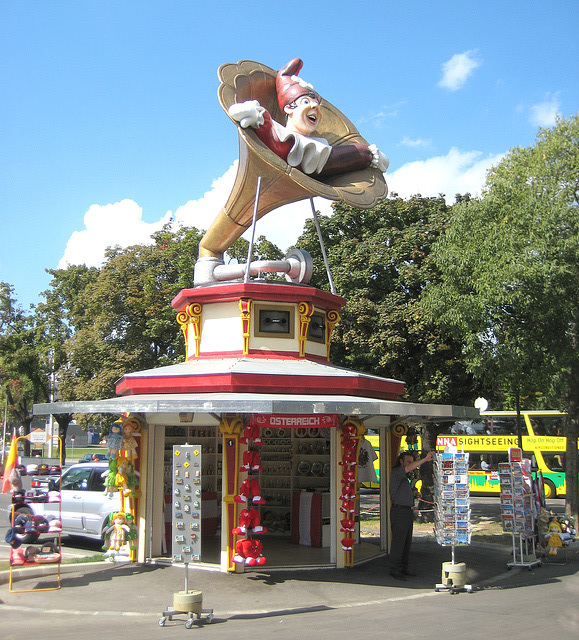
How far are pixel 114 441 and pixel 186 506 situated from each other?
3806 mm

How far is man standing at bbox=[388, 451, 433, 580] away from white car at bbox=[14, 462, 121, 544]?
20.9 feet

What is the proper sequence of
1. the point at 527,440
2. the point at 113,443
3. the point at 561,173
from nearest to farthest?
the point at 113,443 → the point at 561,173 → the point at 527,440

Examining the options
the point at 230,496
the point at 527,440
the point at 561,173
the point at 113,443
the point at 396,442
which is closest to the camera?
the point at 230,496

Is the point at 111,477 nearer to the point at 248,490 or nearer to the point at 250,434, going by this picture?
the point at 248,490

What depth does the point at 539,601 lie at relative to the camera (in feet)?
31.2

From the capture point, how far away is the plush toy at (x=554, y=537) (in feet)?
45.7

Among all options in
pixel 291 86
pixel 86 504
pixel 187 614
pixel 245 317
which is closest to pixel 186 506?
pixel 187 614

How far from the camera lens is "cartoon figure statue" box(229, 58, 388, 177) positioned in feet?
42.8

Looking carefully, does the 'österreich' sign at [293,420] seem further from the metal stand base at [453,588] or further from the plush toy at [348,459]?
the metal stand base at [453,588]

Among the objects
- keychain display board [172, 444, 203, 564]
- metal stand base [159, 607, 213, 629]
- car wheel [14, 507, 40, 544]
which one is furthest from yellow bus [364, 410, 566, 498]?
metal stand base [159, 607, 213, 629]

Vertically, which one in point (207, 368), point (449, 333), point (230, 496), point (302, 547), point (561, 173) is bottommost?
point (302, 547)

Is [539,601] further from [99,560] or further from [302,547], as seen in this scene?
[99,560]

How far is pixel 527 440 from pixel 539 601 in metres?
18.3

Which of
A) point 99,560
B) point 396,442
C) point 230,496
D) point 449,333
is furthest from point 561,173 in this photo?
point 99,560
